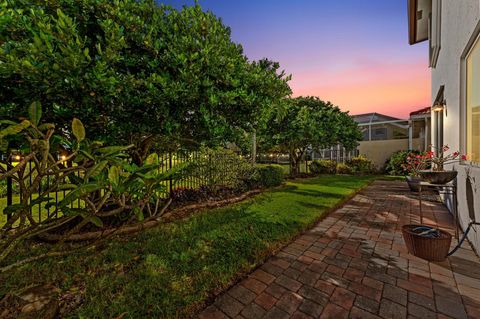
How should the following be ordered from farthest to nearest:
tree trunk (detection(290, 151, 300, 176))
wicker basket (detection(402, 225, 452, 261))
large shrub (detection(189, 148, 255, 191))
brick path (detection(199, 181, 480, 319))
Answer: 1. tree trunk (detection(290, 151, 300, 176))
2. large shrub (detection(189, 148, 255, 191))
3. wicker basket (detection(402, 225, 452, 261))
4. brick path (detection(199, 181, 480, 319))

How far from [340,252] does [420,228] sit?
4.11ft

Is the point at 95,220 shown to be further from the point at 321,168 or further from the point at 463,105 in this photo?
the point at 321,168

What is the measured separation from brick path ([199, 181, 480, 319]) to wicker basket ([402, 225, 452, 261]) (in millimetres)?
101

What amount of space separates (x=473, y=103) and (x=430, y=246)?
2404mm

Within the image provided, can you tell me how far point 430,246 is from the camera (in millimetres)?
2859

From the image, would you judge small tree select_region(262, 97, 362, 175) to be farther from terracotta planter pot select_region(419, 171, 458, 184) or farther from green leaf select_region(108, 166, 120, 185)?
green leaf select_region(108, 166, 120, 185)

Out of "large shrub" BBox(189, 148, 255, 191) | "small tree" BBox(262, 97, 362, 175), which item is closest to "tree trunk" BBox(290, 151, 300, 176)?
"small tree" BBox(262, 97, 362, 175)

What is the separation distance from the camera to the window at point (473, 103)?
3080 mm

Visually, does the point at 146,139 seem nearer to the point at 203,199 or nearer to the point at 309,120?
the point at 203,199

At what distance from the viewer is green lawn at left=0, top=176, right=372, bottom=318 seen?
2.05m

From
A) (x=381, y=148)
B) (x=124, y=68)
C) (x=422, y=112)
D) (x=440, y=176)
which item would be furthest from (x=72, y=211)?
(x=381, y=148)

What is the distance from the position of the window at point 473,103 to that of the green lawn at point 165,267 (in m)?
2.86

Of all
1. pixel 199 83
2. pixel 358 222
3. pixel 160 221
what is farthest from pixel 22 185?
pixel 358 222

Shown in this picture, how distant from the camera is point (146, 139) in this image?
14.3 ft
